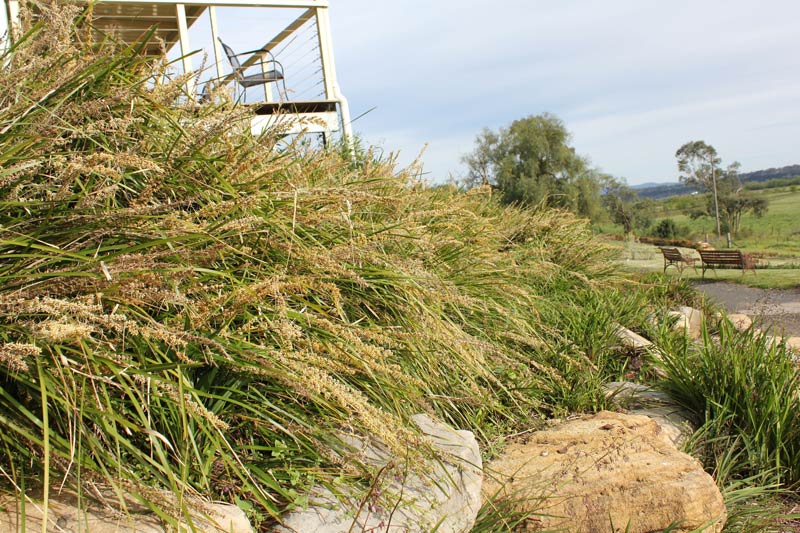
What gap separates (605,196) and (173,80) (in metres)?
28.3

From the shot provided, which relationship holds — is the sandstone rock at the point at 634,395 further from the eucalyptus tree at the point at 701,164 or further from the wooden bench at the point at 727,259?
the eucalyptus tree at the point at 701,164

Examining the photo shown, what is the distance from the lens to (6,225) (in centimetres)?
179

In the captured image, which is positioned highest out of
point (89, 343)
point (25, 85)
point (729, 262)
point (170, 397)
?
point (25, 85)

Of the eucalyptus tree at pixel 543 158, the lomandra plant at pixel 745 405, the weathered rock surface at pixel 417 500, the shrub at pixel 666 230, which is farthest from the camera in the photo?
the shrub at pixel 666 230

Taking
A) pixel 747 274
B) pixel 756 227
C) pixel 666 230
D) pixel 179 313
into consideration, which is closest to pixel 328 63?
pixel 179 313

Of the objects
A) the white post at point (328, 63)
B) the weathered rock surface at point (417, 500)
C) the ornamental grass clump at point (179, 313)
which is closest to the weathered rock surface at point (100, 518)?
the ornamental grass clump at point (179, 313)

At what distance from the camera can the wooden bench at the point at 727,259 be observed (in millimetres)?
15156

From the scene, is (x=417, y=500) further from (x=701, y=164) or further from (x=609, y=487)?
(x=701, y=164)

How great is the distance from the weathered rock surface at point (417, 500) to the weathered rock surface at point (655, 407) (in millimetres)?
1242

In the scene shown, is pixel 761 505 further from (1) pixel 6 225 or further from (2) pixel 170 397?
(1) pixel 6 225

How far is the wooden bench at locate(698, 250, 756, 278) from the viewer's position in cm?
1516

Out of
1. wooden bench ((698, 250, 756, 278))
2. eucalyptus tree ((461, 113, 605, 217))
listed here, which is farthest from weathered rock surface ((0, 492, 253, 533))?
eucalyptus tree ((461, 113, 605, 217))

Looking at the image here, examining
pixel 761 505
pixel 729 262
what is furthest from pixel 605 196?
pixel 761 505

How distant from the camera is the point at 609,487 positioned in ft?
7.58
